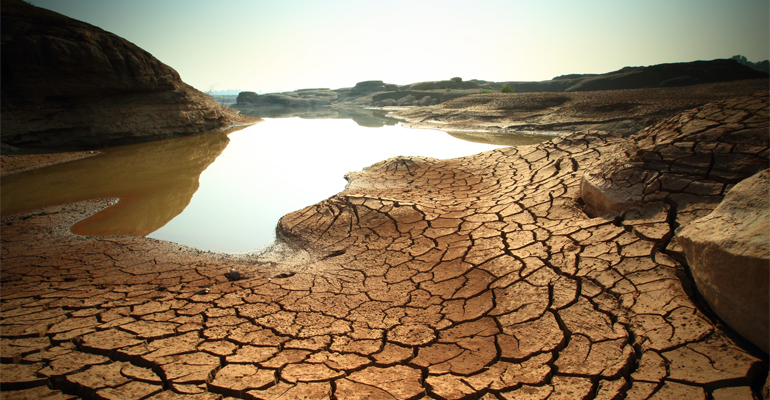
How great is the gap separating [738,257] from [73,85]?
14.2 meters

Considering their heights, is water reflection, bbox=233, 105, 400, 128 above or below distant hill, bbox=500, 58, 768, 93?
below

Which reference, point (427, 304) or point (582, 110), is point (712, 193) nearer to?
point (427, 304)

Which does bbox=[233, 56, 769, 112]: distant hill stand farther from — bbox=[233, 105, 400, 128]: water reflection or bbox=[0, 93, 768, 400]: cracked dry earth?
bbox=[0, 93, 768, 400]: cracked dry earth

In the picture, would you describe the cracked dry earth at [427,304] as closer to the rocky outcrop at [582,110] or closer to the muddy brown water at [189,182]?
the muddy brown water at [189,182]

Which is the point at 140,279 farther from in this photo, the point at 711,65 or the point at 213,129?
the point at 711,65

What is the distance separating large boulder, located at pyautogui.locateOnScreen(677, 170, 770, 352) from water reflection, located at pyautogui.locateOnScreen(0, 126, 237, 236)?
5177 millimetres

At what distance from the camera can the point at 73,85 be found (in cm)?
1003

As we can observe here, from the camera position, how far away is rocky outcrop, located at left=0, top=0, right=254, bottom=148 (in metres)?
9.25

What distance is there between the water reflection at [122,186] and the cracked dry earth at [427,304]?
0.89 m

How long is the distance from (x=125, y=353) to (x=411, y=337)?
148 cm

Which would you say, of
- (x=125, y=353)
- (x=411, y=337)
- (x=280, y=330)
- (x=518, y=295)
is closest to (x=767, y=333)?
(x=518, y=295)

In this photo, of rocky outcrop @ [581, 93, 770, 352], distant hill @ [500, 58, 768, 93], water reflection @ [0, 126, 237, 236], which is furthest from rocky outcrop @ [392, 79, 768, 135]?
water reflection @ [0, 126, 237, 236]

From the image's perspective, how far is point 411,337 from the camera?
75.8 inches

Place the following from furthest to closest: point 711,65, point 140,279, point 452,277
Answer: point 711,65 < point 140,279 < point 452,277
